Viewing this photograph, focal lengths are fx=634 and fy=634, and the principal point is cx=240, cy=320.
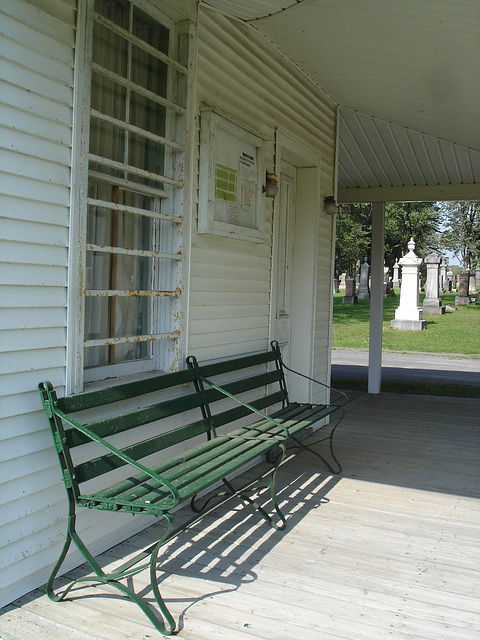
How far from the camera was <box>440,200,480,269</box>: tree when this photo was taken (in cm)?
4575

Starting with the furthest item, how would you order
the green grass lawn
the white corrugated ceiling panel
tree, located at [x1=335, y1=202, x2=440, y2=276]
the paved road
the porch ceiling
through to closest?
tree, located at [x1=335, y1=202, x2=440, y2=276]
the green grass lawn
the paved road
the white corrugated ceiling panel
the porch ceiling

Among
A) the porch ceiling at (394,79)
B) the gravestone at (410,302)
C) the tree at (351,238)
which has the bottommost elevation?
the gravestone at (410,302)

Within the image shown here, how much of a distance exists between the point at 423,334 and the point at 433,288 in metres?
6.52

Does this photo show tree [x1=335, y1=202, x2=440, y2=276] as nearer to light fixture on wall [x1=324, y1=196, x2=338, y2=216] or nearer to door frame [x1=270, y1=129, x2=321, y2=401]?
light fixture on wall [x1=324, y1=196, x2=338, y2=216]

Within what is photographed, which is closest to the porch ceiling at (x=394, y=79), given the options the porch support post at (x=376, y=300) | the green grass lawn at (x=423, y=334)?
the porch support post at (x=376, y=300)

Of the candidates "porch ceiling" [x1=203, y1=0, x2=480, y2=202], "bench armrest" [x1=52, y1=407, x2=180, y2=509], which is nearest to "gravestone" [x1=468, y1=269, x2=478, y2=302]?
"porch ceiling" [x1=203, y1=0, x2=480, y2=202]

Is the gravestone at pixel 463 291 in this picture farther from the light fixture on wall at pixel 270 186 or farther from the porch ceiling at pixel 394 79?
the light fixture on wall at pixel 270 186

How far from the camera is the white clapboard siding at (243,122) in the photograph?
4176 mm

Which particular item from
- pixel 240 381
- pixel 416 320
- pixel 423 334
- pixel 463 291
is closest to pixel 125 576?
pixel 240 381

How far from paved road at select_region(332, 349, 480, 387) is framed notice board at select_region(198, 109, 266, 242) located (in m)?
5.98

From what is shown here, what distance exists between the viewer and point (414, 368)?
12.2m

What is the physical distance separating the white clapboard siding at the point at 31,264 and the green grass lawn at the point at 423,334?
13.1 meters

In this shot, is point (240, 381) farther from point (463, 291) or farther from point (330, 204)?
point (463, 291)


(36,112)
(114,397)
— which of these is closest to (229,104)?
(36,112)
